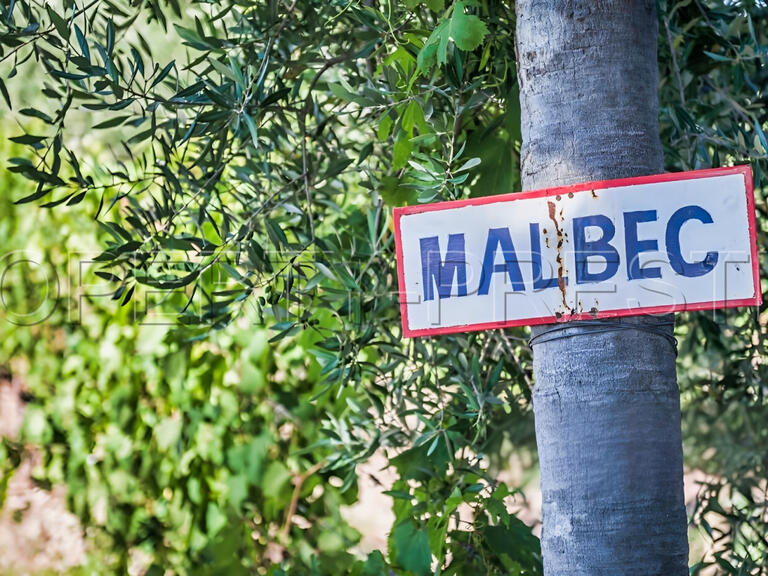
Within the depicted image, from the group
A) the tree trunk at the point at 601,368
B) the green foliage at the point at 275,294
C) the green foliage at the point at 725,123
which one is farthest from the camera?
the green foliage at the point at 725,123

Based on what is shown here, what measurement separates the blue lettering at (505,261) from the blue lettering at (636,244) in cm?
14

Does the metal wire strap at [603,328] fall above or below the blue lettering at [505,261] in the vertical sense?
below

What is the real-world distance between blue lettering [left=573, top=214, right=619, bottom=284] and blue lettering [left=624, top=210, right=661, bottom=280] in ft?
0.06

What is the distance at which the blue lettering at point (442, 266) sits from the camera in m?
1.14

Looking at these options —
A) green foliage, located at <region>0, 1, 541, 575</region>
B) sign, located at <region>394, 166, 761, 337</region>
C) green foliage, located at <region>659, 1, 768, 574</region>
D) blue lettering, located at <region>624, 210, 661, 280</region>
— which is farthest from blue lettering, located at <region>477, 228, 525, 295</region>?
green foliage, located at <region>659, 1, 768, 574</region>

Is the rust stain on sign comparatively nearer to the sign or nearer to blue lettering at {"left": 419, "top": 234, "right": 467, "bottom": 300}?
the sign

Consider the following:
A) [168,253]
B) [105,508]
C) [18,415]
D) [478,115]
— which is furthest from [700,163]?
[18,415]

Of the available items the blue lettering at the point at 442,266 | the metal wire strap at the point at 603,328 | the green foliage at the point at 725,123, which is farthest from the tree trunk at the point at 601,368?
the green foliage at the point at 725,123

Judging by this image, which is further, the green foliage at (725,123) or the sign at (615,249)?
the green foliage at (725,123)

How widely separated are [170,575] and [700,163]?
6.80 ft

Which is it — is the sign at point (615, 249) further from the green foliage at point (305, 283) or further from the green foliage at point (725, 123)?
the green foliage at point (725, 123)

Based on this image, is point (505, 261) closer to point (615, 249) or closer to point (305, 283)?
point (615, 249)

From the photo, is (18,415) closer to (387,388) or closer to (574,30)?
(387,388)

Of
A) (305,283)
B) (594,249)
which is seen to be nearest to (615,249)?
(594,249)
